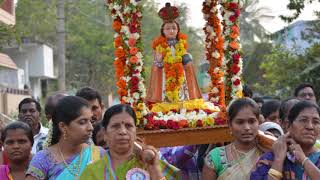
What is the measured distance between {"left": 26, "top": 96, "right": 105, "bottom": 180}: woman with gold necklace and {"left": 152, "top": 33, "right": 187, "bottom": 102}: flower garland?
238 centimetres

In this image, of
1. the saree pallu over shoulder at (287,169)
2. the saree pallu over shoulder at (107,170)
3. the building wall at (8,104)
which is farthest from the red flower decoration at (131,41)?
the building wall at (8,104)

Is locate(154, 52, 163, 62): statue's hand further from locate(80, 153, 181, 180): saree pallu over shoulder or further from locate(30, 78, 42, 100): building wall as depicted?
locate(30, 78, 42, 100): building wall

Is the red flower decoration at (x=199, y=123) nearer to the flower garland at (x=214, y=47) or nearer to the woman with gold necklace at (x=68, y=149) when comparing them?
the flower garland at (x=214, y=47)

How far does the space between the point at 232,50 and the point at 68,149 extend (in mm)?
2536

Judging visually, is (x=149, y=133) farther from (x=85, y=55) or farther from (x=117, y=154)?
(x=85, y=55)

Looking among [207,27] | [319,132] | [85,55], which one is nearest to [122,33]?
[207,27]

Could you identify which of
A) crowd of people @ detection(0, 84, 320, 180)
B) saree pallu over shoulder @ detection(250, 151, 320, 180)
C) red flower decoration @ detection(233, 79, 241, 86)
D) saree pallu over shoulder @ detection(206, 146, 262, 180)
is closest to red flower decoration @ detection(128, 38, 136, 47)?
red flower decoration @ detection(233, 79, 241, 86)

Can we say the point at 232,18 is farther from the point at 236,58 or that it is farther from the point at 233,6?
the point at 236,58

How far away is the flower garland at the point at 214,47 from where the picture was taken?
23.8 feet

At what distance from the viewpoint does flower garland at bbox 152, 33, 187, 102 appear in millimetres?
7090

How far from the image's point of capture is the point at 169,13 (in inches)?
284

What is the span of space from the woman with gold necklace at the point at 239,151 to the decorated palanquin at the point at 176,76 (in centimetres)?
119

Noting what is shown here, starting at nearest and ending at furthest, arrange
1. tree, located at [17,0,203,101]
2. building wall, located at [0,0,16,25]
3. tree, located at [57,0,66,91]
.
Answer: tree, located at [57,0,66,91] < building wall, located at [0,0,16,25] < tree, located at [17,0,203,101]

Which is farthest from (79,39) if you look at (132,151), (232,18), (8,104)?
(132,151)
